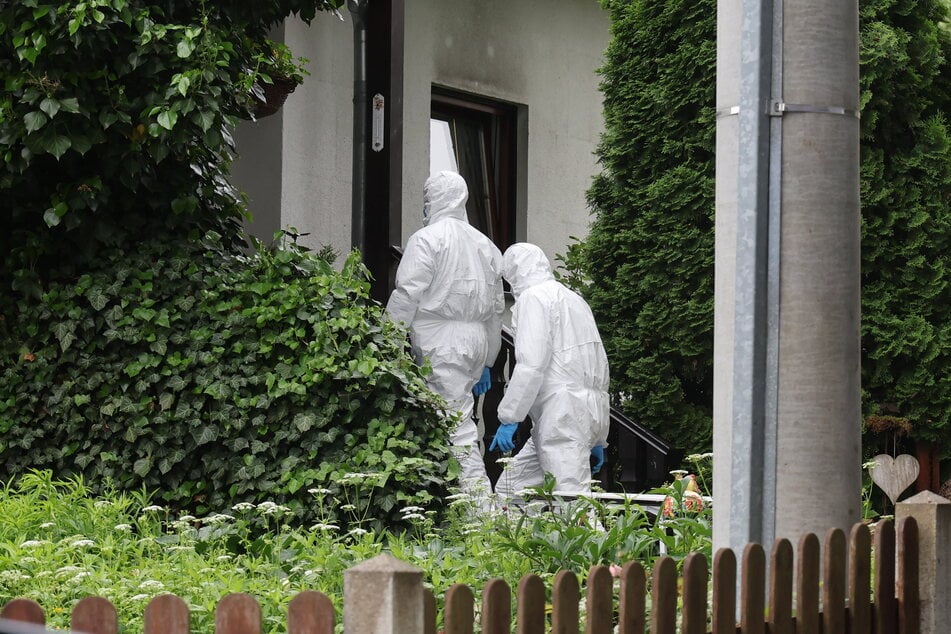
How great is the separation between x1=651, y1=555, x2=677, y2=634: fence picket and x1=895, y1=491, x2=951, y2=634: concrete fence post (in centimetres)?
111

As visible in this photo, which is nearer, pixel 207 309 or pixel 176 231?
pixel 207 309

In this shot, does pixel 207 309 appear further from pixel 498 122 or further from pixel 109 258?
pixel 498 122

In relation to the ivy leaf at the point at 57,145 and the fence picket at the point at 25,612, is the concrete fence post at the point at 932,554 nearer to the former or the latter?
the fence picket at the point at 25,612

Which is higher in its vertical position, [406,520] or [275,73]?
[275,73]

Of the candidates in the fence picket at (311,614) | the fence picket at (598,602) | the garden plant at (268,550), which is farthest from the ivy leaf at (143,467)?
the fence picket at (311,614)

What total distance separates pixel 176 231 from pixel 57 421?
109 cm

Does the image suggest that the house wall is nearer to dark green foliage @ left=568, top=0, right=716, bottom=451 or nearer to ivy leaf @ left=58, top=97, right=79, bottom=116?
dark green foliage @ left=568, top=0, right=716, bottom=451

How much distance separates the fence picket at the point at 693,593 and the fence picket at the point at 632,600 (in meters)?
0.16

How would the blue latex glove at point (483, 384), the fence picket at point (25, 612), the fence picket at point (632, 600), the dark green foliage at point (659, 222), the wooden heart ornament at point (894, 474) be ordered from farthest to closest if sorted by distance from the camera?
the dark green foliage at point (659, 222) → the blue latex glove at point (483, 384) → the wooden heart ornament at point (894, 474) → the fence picket at point (632, 600) → the fence picket at point (25, 612)

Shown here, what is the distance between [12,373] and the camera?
6.07 m

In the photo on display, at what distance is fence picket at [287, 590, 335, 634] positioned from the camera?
219cm

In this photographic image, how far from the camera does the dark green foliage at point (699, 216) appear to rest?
8.21 m

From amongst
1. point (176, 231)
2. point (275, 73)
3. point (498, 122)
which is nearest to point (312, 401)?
point (176, 231)

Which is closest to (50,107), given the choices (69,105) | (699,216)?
(69,105)
